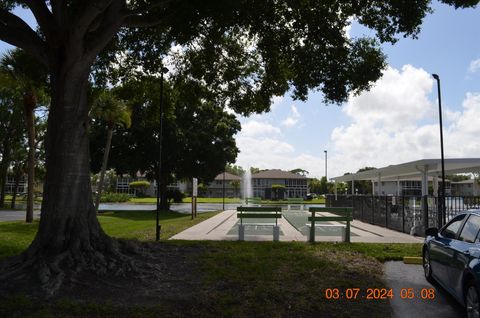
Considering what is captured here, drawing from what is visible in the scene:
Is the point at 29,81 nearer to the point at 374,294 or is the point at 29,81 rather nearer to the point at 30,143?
the point at 30,143

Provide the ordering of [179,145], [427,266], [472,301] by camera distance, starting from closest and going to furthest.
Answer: [472,301] < [427,266] < [179,145]

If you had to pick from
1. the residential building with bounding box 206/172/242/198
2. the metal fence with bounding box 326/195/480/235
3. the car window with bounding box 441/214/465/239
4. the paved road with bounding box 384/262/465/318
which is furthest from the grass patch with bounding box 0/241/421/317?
the residential building with bounding box 206/172/242/198

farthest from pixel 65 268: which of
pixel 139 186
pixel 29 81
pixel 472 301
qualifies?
pixel 139 186

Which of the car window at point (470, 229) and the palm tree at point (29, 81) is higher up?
the palm tree at point (29, 81)

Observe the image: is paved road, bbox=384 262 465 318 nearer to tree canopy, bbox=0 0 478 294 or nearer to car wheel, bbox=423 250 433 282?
car wheel, bbox=423 250 433 282

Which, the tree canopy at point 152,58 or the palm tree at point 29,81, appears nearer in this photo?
the tree canopy at point 152,58

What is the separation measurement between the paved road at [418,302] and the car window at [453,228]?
951 mm

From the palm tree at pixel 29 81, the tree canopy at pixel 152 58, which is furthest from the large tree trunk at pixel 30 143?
the tree canopy at pixel 152 58

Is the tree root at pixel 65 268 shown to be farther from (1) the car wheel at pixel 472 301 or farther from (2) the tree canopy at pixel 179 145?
(2) the tree canopy at pixel 179 145

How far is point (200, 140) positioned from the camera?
34.3 m

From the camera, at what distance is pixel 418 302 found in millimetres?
6766

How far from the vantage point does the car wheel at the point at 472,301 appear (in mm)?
5136

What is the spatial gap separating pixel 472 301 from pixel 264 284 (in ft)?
10.3

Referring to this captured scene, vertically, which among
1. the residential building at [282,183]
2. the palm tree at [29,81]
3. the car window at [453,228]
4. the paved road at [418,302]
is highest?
the palm tree at [29,81]
